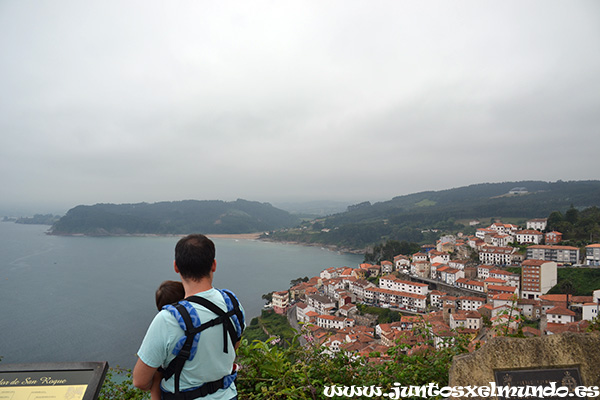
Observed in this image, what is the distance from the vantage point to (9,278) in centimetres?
2133

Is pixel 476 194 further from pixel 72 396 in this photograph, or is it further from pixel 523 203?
pixel 72 396

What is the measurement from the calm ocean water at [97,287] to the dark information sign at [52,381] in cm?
1043

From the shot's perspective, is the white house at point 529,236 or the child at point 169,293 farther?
the white house at point 529,236

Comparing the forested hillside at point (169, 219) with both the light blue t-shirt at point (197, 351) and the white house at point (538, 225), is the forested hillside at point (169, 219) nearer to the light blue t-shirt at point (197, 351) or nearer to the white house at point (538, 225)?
the white house at point (538, 225)

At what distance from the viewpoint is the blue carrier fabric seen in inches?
34.0

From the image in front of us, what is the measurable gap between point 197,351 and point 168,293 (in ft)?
0.95

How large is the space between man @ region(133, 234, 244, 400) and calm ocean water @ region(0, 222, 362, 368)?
11.0 metres

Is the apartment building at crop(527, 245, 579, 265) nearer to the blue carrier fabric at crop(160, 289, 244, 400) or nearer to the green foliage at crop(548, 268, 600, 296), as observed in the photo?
the green foliage at crop(548, 268, 600, 296)

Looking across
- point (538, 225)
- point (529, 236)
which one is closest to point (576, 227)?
point (538, 225)

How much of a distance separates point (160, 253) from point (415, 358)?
33.5 m

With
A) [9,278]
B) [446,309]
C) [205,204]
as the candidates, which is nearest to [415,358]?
[446,309]

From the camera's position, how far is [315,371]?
165 cm

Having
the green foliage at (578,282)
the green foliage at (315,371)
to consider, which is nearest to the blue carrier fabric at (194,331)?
the green foliage at (315,371)

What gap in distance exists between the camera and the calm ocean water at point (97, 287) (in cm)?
1157
